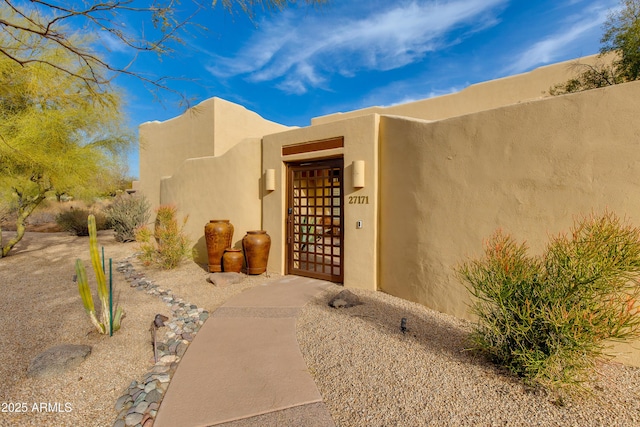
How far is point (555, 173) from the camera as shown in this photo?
12.0ft

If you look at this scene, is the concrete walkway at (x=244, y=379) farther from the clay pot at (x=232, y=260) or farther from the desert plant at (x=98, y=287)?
the clay pot at (x=232, y=260)

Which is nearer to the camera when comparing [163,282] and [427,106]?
[163,282]

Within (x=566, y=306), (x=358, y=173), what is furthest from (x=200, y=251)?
(x=566, y=306)

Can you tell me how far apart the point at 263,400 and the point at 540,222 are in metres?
4.05

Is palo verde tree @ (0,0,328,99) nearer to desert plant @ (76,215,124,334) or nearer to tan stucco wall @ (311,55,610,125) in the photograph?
desert plant @ (76,215,124,334)

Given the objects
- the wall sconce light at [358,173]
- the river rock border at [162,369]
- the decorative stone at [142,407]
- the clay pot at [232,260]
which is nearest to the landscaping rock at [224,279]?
the clay pot at [232,260]

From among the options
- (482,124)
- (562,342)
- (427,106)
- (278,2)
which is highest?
(427,106)

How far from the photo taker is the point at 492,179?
425 cm

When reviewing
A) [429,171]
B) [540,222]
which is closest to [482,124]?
[429,171]

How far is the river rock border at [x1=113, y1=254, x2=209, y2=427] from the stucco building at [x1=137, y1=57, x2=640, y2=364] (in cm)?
270

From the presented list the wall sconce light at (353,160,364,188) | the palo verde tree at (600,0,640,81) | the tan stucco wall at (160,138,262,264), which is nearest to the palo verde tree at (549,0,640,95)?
the palo verde tree at (600,0,640,81)

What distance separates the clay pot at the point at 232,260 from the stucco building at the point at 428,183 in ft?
2.43

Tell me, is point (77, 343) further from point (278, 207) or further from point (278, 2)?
point (278, 2)

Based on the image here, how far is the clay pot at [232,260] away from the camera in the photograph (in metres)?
7.34
